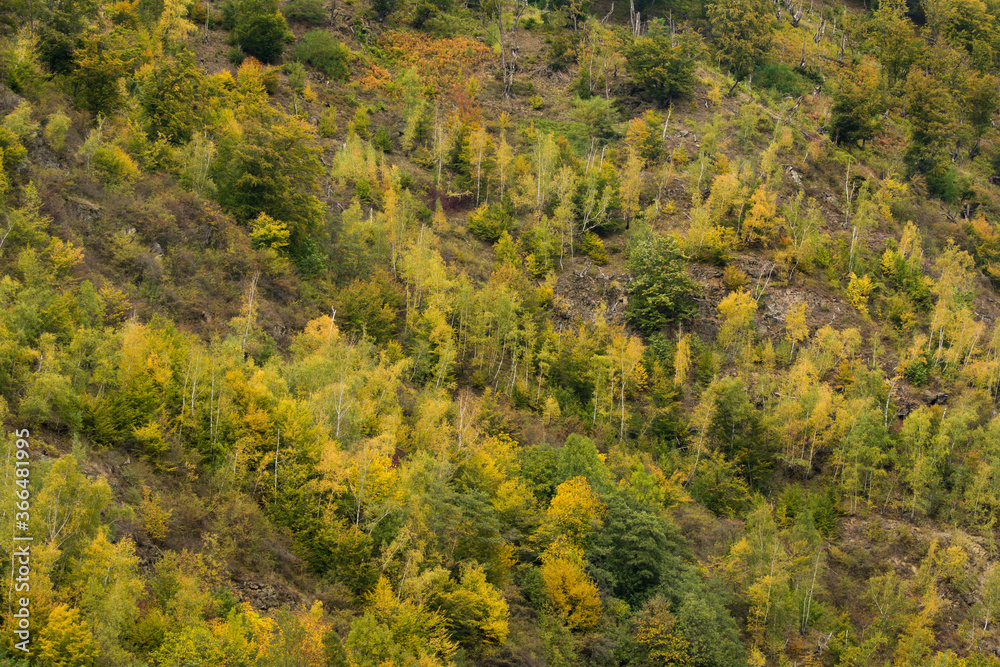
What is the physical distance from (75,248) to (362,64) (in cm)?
4557

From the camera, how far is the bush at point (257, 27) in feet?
263

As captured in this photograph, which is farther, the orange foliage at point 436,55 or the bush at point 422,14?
the bush at point 422,14

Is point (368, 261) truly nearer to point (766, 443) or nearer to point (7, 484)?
point (766, 443)

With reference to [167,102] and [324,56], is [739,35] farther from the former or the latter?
[167,102]

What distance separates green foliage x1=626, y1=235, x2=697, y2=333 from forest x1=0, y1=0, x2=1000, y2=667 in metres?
0.30

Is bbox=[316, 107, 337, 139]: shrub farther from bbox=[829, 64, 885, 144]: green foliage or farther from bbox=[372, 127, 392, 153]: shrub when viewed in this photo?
bbox=[829, 64, 885, 144]: green foliage

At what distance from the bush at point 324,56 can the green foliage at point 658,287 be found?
116 ft

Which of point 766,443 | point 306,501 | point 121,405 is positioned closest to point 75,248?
point 121,405

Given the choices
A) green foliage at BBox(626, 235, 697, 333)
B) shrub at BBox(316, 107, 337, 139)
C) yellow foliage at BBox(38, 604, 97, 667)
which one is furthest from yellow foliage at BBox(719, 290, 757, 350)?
yellow foliage at BBox(38, 604, 97, 667)

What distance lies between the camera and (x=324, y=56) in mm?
84500

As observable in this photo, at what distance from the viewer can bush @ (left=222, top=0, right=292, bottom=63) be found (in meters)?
80.2

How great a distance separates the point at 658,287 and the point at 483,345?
1436 cm

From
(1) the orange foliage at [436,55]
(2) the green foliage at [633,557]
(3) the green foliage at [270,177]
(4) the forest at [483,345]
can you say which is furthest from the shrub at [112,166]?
(1) the orange foliage at [436,55]

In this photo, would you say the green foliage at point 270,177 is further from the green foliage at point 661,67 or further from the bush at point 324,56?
the green foliage at point 661,67
